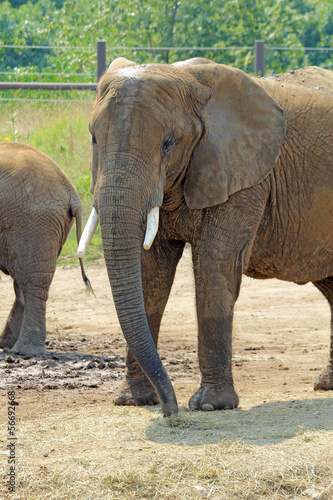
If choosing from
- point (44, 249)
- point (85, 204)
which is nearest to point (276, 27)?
point (85, 204)

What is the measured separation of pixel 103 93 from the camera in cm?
485

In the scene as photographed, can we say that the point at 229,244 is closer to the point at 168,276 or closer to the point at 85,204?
the point at 168,276

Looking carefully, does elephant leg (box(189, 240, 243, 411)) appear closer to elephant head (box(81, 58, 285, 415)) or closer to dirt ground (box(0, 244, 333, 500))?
dirt ground (box(0, 244, 333, 500))

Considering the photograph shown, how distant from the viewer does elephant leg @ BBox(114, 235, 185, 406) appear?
5473 millimetres

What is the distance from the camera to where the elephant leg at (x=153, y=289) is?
5.47m

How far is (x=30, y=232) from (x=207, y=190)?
9.17 ft

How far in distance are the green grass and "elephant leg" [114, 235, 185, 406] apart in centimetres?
626

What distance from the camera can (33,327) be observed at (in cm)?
740

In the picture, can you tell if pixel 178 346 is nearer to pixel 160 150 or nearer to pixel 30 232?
pixel 30 232

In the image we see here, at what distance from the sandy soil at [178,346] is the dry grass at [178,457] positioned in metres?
0.65

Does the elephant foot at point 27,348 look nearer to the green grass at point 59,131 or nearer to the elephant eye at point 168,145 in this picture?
the elephant eye at point 168,145

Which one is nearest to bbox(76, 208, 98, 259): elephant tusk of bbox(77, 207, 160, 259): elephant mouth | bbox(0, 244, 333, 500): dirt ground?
bbox(77, 207, 160, 259): elephant mouth

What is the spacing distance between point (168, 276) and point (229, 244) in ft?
1.79

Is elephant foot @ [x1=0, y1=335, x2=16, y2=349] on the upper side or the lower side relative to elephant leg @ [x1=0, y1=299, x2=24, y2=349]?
lower
